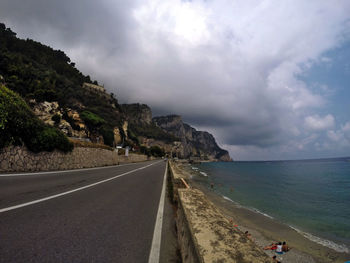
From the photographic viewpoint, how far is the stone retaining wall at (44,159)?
10.5 m

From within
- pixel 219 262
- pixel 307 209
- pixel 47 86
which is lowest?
pixel 307 209

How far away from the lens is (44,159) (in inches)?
518

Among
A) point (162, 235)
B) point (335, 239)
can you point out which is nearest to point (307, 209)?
point (335, 239)

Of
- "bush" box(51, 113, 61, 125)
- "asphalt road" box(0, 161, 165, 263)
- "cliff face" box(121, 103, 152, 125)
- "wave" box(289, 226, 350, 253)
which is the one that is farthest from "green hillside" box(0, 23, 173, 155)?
"cliff face" box(121, 103, 152, 125)

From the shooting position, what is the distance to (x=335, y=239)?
1117 cm

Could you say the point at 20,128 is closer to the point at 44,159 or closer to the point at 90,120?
the point at 44,159

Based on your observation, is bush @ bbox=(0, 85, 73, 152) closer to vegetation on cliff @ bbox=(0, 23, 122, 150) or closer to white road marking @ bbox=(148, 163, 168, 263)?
white road marking @ bbox=(148, 163, 168, 263)

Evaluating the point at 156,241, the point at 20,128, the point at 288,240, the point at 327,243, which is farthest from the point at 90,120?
the point at 327,243

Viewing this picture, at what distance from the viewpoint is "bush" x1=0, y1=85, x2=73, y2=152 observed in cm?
1014

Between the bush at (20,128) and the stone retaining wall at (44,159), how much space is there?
478mm

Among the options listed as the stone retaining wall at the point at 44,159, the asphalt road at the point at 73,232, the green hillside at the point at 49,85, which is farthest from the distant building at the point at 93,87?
the asphalt road at the point at 73,232

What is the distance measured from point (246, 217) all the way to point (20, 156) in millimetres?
17649

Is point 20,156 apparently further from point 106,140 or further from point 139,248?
point 106,140

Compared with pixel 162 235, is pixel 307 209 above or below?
below
